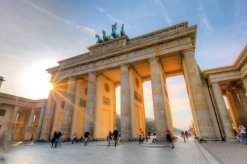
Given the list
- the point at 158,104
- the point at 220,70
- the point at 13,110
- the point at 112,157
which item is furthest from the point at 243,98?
the point at 13,110

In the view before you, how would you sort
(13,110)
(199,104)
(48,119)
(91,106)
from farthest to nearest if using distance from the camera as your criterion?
(13,110), (48,119), (91,106), (199,104)

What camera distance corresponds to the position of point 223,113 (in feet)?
44.8

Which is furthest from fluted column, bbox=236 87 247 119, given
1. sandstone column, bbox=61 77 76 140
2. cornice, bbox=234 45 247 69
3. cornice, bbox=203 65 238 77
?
sandstone column, bbox=61 77 76 140

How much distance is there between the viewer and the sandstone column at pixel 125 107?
50.4 ft

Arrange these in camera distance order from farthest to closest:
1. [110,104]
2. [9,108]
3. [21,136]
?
[21,136] < [9,108] < [110,104]

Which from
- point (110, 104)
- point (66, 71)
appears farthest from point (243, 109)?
point (66, 71)

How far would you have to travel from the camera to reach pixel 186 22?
59.1 feet

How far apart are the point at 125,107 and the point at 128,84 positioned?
310cm

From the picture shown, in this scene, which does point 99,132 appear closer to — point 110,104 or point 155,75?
point 110,104

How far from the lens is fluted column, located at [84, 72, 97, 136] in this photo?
1780 centimetres

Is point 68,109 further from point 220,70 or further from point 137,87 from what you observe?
point 220,70

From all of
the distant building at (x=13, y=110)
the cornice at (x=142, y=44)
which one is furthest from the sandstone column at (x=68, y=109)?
the distant building at (x=13, y=110)

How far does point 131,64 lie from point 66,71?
40.1 ft

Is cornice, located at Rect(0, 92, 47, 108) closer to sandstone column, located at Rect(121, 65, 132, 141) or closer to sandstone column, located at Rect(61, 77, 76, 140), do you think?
sandstone column, located at Rect(61, 77, 76, 140)
